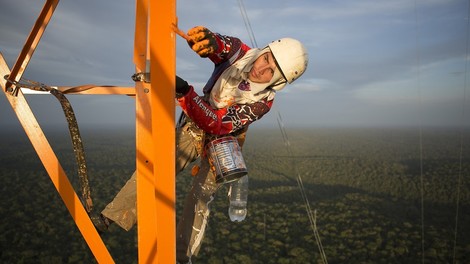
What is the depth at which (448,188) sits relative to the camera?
2741 cm

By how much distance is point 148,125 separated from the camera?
211 cm

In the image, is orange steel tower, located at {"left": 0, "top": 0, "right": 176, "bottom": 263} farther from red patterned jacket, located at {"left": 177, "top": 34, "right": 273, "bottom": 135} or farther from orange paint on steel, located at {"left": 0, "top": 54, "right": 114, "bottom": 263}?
red patterned jacket, located at {"left": 177, "top": 34, "right": 273, "bottom": 135}

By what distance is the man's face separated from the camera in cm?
331

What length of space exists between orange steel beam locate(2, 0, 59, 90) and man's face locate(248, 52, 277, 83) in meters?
2.13

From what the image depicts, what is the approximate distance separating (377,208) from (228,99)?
22.1m

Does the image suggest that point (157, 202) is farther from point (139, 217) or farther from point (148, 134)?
point (148, 134)

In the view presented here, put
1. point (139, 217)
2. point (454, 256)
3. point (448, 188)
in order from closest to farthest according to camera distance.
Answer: point (139, 217)
point (454, 256)
point (448, 188)

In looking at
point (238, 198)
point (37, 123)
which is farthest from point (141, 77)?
point (238, 198)

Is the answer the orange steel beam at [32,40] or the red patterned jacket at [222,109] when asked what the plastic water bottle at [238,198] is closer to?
the red patterned jacket at [222,109]

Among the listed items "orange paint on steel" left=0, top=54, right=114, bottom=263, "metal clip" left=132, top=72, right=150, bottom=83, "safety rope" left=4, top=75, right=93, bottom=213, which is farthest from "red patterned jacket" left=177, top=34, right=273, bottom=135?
"orange paint on steel" left=0, top=54, right=114, bottom=263

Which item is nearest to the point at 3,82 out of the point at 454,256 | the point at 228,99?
the point at 228,99

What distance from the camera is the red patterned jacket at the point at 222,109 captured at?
240 cm

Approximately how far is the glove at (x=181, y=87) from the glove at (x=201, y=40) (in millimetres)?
316

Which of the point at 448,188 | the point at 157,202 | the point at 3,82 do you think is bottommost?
A: the point at 448,188
